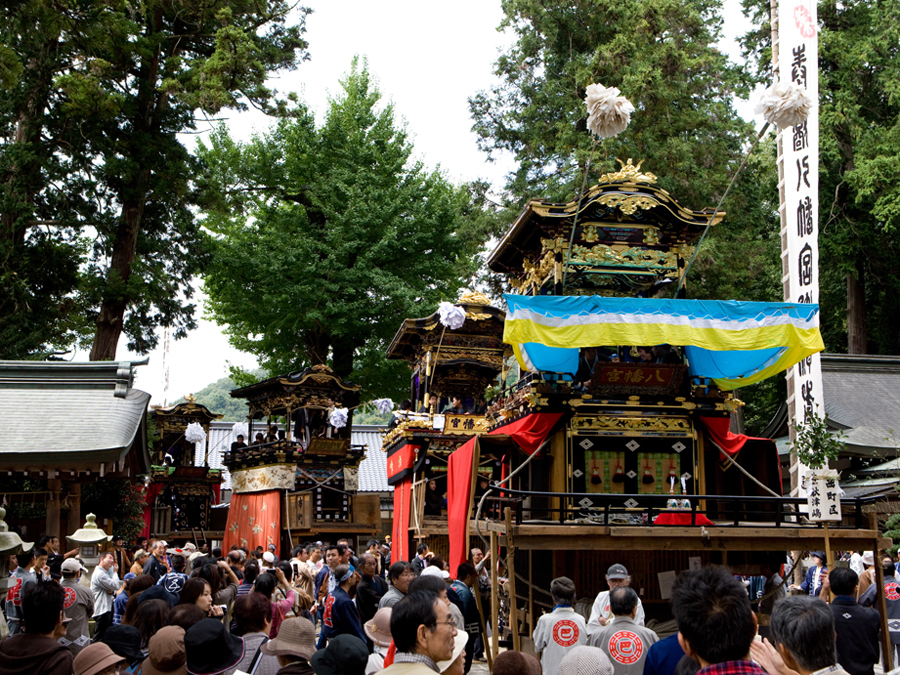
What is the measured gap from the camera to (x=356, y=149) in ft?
104

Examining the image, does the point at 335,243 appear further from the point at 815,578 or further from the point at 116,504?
the point at 815,578

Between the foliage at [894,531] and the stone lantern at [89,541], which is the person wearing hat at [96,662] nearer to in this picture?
the stone lantern at [89,541]

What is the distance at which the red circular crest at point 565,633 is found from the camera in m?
7.20

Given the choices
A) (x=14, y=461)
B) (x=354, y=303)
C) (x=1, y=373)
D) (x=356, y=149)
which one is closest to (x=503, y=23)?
(x=356, y=149)

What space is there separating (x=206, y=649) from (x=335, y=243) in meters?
26.0

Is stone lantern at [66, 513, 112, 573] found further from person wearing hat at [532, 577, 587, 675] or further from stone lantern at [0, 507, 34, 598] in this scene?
person wearing hat at [532, 577, 587, 675]

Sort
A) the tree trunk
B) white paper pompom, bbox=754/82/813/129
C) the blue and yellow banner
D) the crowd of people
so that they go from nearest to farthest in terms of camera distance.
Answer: the crowd of people < white paper pompom, bbox=754/82/813/129 < the blue and yellow banner < the tree trunk

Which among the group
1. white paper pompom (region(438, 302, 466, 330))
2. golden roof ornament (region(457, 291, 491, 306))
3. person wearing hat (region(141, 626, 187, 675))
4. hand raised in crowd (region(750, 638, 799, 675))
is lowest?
person wearing hat (region(141, 626, 187, 675))

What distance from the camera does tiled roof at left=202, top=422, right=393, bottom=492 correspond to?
132 ft

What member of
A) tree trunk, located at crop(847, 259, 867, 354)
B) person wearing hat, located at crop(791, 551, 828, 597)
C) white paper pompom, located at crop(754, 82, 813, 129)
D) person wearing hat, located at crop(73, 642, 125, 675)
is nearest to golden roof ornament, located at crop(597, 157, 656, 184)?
white paper pompom, located at crop(754, 82, 813, 129)

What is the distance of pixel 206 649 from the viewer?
4988mm

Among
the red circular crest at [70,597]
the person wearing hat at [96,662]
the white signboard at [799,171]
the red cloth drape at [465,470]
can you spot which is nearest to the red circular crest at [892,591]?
the white signboard at [799,171]

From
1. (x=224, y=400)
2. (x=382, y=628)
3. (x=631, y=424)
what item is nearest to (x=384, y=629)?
(x=382, y=628)

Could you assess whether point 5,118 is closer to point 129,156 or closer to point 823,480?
point 129,156
